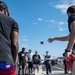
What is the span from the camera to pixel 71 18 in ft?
15.0

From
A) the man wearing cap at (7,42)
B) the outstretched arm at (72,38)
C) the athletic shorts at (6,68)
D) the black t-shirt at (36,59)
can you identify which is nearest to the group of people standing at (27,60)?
the black t-shirt at (36,59)

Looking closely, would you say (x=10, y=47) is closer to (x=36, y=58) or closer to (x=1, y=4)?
(x=1, y=4)

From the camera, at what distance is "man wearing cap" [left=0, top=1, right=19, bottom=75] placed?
12.4 ft

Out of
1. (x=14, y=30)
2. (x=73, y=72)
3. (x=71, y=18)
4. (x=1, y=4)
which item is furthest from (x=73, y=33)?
(x=1, y=4)

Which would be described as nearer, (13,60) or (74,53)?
(13,60)

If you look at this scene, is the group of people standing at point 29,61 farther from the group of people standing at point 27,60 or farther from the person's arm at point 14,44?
the person's arm at point 14,44

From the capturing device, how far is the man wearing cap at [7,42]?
12.4ft

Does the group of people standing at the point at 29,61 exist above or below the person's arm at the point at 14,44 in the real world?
above

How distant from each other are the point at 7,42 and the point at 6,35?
11 centimetres

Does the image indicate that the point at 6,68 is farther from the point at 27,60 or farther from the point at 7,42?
the point at 27,60

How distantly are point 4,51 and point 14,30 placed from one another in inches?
16.2

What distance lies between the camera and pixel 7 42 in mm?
3988

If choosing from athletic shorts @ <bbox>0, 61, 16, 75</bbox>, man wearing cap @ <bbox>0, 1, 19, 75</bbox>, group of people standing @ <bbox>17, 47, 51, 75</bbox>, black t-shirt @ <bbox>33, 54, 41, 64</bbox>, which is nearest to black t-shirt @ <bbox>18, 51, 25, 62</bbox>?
group of people standing @ <bbox>17, 47, 51, 75</bbox>

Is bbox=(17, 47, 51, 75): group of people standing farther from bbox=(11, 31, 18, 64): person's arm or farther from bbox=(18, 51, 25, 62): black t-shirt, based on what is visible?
bbox=(11, 31, 18, 64): person's arm
